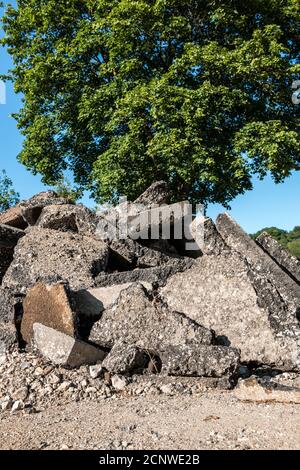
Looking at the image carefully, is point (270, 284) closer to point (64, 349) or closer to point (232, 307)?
point (232, 307)

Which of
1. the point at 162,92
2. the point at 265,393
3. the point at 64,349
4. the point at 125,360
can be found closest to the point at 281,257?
the point at 265,393

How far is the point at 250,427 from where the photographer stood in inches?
155

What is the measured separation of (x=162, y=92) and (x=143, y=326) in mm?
10406

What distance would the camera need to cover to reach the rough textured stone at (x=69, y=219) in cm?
817

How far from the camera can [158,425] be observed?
4.02m

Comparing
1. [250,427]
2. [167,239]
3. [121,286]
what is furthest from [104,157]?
[250,427]

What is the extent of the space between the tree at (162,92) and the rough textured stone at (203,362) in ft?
32.6

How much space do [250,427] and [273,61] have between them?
12.9 metres

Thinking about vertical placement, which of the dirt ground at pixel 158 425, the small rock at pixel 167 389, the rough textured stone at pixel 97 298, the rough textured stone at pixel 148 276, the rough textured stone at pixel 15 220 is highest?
the rough textured stone at pixel 15 220

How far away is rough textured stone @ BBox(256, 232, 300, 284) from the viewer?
24.9 feet

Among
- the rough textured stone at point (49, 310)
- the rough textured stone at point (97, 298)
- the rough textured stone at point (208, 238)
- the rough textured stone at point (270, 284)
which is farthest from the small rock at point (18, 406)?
the rough textured stone at point (208, 238)

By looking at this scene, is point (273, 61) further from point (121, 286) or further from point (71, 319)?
point (71, 319)

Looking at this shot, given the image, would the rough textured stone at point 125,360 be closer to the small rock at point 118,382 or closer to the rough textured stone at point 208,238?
the small rock at point 118,382

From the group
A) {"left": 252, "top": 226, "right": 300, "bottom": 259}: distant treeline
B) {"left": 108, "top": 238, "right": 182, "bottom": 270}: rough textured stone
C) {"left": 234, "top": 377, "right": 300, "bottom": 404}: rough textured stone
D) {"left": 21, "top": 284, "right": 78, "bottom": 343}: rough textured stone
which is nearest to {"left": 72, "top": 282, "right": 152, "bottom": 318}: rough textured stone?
{"left": 21, "top": 284, "right": 78, "bottom": 343}: rough textured stone
